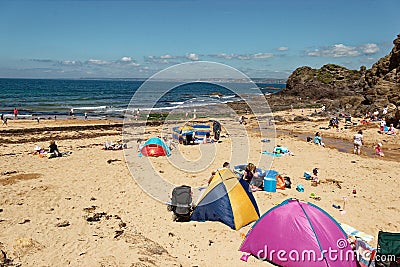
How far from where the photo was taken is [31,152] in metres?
16.7

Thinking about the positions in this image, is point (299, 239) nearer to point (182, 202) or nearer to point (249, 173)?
point (182, 202)

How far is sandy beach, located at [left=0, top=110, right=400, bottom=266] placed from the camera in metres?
6.89

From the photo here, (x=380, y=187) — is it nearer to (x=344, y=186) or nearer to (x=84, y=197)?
(x=344, y=186)

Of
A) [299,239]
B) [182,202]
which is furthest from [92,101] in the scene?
[299,239]

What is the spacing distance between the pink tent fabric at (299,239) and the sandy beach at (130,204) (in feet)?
1.21

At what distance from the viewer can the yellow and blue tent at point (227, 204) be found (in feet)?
26.7

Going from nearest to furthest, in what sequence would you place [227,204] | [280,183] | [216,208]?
1. [227,204]
2. [216,208]
3. [280,183]

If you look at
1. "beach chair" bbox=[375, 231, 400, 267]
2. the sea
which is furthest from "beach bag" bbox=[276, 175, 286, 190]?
"beach chair" bbox=[375, 231, 400, 267]

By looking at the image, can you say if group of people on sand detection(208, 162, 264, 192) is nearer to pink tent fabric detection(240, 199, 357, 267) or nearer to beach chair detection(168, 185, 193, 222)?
beach chair detection(168, 185, 193, 222)

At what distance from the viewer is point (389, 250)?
5.71 m

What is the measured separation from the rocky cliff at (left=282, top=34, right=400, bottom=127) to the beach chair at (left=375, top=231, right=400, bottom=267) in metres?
21.2

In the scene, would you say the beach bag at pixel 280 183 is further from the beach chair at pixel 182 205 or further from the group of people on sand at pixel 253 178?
the beach chair at pixel 182 205

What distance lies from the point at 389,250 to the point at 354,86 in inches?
2472

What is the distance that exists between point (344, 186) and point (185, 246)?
7121mm
